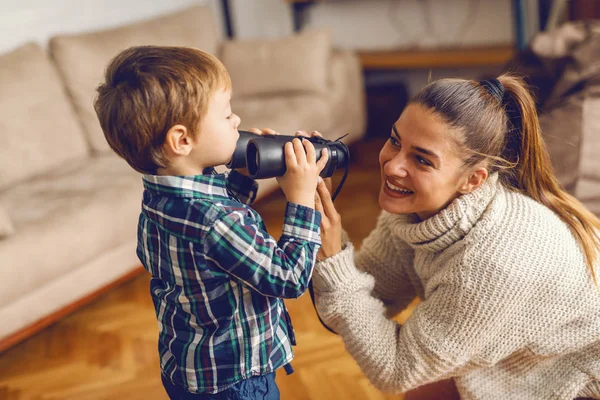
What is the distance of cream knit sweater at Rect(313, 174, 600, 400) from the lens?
1108mm

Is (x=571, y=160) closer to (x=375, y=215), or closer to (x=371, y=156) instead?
(x=375, y=215)

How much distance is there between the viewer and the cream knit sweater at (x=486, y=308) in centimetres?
111

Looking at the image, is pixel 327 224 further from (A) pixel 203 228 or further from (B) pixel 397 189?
(A) pixel 203 228

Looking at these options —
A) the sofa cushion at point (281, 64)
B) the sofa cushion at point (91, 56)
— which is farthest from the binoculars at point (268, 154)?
the sofa cushion at point (281, 64)

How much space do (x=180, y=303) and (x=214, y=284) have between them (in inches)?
2.7

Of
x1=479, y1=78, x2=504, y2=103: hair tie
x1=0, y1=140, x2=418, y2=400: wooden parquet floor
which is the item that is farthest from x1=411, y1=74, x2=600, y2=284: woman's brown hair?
x1=0, y1=140, x2=418, y2=400: wooden parquet floor

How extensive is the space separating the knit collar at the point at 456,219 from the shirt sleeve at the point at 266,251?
262mm

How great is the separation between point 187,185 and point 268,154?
0.43 ft

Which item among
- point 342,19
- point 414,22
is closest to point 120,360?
point 414,22

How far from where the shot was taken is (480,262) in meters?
1.11

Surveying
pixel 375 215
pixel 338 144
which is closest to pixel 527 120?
pixel 338 144

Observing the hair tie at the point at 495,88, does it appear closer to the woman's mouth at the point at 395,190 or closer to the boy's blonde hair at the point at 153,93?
the woman's mouth at the point at 395,190

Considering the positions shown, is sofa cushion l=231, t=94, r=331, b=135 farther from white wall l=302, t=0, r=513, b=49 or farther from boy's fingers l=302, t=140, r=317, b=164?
boy's fingers l=302, t=140, r=317, b=164

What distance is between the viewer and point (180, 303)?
3.44 ft
